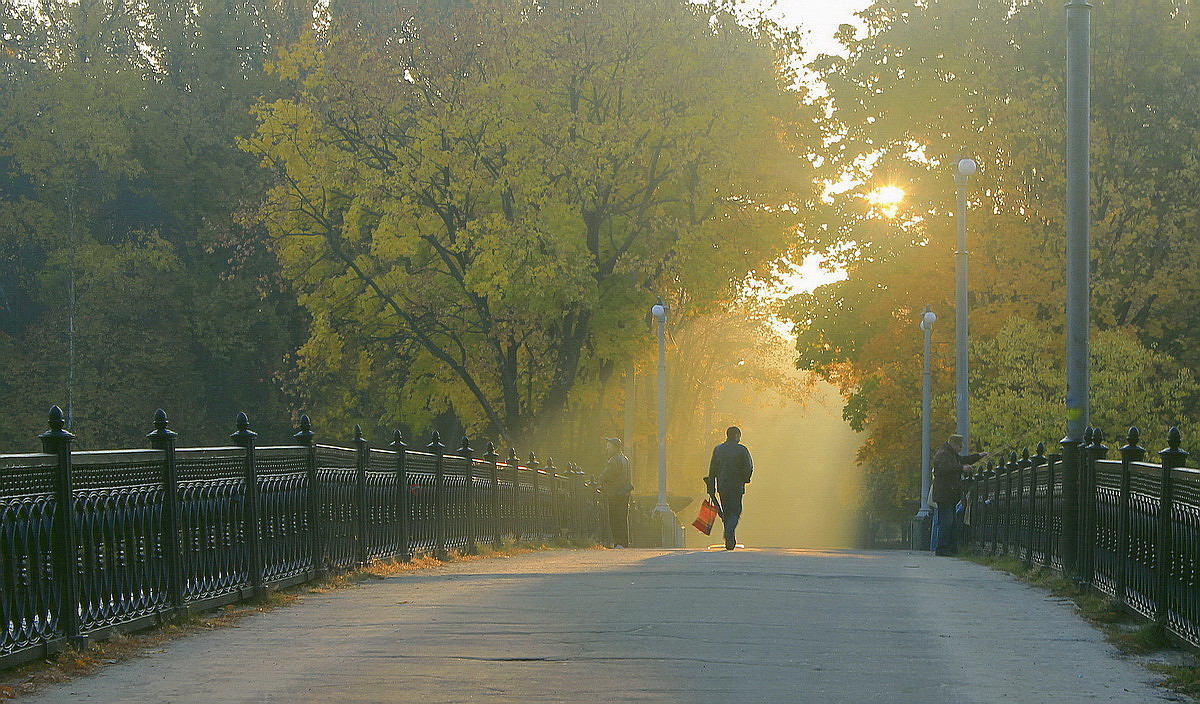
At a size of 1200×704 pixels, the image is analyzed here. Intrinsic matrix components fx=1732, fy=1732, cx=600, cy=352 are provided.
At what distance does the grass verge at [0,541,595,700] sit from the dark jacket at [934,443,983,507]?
9.49m

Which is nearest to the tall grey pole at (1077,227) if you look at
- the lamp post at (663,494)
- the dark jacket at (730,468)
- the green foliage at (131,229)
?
the dark jacket at (730,468)

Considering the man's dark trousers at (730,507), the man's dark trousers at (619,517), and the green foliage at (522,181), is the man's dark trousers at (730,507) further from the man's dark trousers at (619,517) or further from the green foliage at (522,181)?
the green foliage at (522,181)

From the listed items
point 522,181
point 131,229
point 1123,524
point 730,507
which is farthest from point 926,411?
point 1123,524

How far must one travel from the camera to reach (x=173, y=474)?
11.0m

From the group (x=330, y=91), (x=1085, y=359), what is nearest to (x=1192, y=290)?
(x=330, y=91)

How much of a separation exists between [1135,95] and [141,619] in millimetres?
34474

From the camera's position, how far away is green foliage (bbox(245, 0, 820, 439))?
3544cm

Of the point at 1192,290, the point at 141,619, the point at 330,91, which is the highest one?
the point at 330,91

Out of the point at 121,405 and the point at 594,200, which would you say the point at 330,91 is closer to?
the point at 594,200

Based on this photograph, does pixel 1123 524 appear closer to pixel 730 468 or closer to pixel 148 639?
pixel 148 639

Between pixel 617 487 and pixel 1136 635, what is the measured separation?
18633mm

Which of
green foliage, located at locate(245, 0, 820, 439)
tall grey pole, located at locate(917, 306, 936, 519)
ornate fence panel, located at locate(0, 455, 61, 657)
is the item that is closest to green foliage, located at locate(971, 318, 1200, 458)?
tall grey pole, located at locate(917, 306, 936, 519)

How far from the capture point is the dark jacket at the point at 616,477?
93.5 feet

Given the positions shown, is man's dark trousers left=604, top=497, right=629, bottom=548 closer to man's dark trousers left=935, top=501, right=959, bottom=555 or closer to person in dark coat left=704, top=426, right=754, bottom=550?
person in dark coat left=704, top=426, right=754, bottom=550
